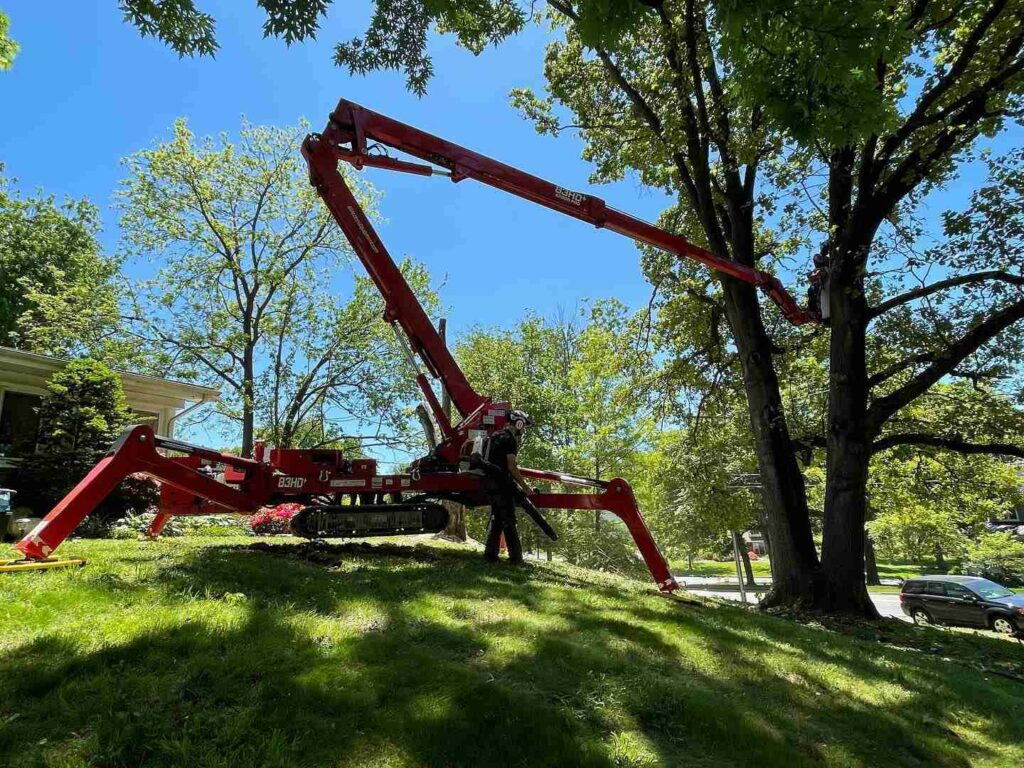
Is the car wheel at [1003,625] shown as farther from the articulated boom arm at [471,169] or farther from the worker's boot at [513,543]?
the worker's boot at [513,543]

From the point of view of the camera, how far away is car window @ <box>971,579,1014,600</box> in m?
18.2

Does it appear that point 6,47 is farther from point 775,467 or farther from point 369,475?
point 775,467

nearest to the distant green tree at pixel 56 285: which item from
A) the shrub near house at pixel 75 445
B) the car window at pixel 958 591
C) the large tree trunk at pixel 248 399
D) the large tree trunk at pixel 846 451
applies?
the large tree trunk at pixel 248 399

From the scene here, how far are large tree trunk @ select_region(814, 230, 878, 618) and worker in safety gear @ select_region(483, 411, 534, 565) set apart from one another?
5.01 meters

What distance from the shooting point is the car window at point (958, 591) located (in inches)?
733

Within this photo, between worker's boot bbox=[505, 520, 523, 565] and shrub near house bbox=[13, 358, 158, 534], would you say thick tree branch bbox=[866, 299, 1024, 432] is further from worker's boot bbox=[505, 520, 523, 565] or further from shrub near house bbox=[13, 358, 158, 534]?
shrub near house bbox=[13, 358, 158, 534]

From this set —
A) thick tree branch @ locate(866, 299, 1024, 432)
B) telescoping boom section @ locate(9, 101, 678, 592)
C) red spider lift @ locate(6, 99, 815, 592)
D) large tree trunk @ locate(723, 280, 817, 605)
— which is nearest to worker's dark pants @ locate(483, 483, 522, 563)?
telescoping boom section @ locate(9, 101, 678, 592)

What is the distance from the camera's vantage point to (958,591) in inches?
746

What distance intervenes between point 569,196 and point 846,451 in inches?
232

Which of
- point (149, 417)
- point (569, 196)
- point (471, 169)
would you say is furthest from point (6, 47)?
point (149, 417)

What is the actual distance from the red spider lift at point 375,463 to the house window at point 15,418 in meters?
6.90

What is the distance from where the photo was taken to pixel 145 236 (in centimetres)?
2236

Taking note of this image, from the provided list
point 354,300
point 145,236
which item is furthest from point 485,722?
point 145,236

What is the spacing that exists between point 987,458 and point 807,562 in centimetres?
1044
